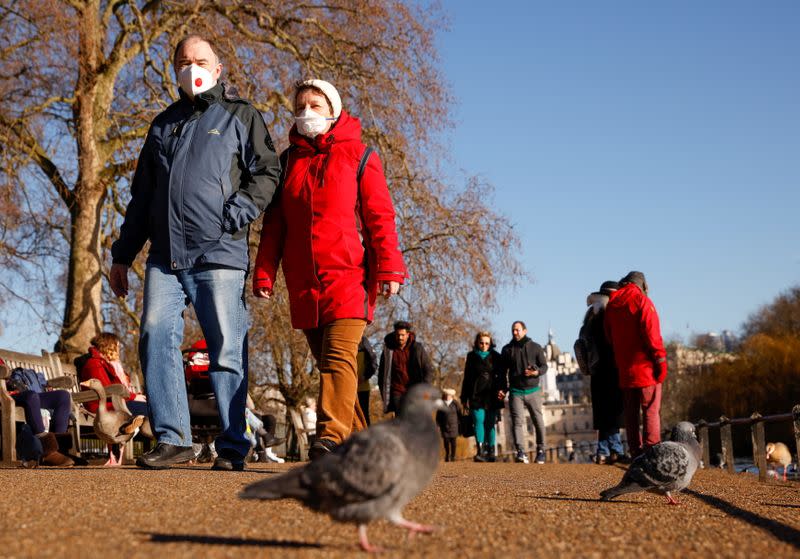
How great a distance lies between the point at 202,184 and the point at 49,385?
5.20 m

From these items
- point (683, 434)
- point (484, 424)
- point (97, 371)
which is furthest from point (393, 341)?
point (683, 434)

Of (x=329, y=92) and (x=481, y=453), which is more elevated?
(x=329, y=92)

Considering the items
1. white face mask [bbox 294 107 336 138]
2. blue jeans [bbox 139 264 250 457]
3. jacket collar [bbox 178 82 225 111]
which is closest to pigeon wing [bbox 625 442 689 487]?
blue jeans [bbox 139 264 250 457]

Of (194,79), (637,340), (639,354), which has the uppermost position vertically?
(194,79)

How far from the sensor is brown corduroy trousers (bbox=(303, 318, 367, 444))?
19.4 feet

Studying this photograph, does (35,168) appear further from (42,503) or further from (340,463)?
(340,463)

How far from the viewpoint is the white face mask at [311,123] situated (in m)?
6.23

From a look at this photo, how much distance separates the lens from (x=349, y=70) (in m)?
17.8

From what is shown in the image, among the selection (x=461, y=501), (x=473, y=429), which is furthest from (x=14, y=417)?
(x=473, y=429)

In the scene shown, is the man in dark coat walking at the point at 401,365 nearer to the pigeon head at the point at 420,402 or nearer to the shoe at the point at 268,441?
the shoe at the point at 268,441

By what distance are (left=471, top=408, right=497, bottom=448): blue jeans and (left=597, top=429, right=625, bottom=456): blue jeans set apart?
8.37 ft

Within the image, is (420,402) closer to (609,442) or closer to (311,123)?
(311,123)

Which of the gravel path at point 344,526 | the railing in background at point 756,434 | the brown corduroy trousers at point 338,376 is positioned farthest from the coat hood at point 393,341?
the gravel path at point 344,526

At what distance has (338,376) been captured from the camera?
591cm
